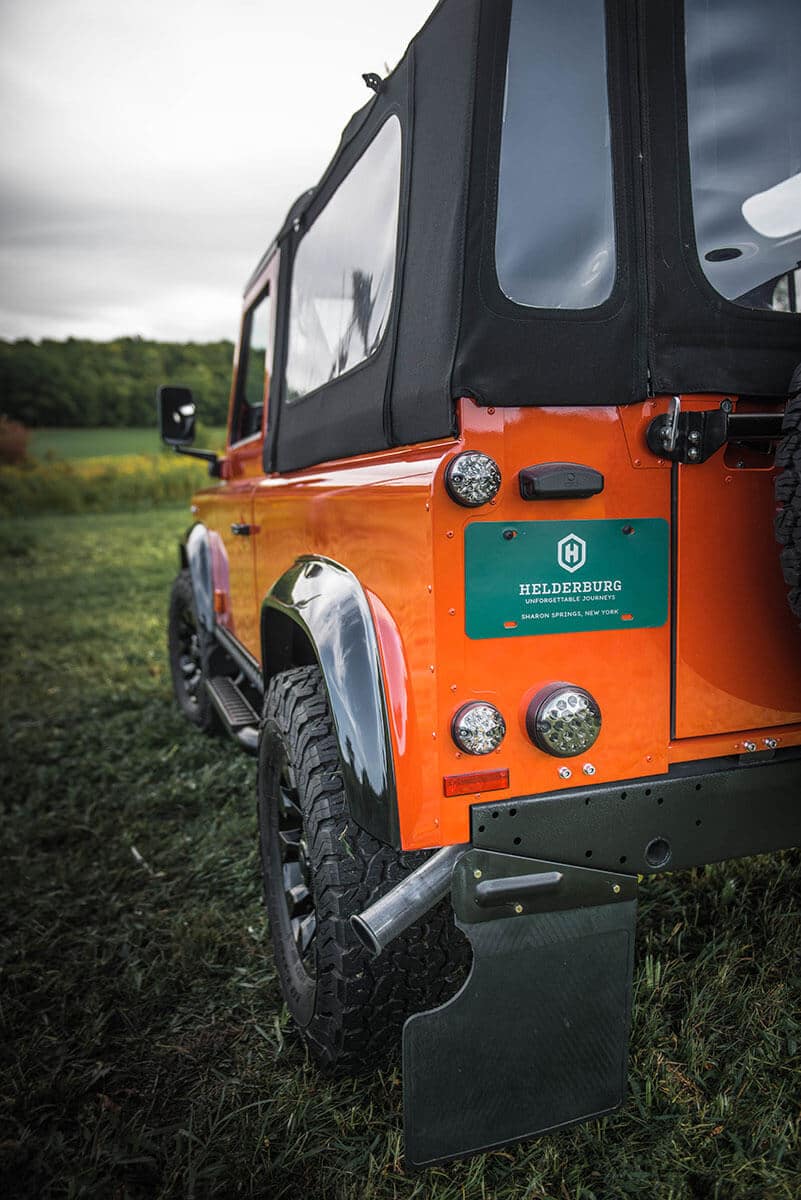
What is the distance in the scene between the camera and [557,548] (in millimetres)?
1604

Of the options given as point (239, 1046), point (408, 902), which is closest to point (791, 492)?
point (408, 902)

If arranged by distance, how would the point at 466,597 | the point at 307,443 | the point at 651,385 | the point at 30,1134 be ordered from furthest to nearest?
the point at 307,443, the point at 30,1134, the point at 651,385, the point at 466,597

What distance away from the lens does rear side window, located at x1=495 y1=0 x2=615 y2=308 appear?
1.60 metres

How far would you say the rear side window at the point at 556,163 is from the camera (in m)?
1.60

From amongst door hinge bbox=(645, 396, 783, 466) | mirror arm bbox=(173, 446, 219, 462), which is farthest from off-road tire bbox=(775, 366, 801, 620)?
mirror arm bbox=(173, 446, 219, 462)

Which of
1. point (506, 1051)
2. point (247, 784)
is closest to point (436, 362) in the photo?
point (506, 1051)

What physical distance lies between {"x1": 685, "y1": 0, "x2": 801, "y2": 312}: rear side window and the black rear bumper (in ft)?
3.32

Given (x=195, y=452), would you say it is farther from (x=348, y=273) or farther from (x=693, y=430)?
(x=693, y=430)

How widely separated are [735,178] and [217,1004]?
8.03ft

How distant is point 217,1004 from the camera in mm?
2355

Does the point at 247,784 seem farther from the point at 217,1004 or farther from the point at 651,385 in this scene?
the point at 651,385

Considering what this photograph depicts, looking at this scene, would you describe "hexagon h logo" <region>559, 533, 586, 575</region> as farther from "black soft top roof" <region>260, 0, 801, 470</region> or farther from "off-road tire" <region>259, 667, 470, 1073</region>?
"off-road tire" <region>259, 667, 470, 1073</region>

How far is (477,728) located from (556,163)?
3.64 feet

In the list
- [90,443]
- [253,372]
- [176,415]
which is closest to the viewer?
[253,372]
